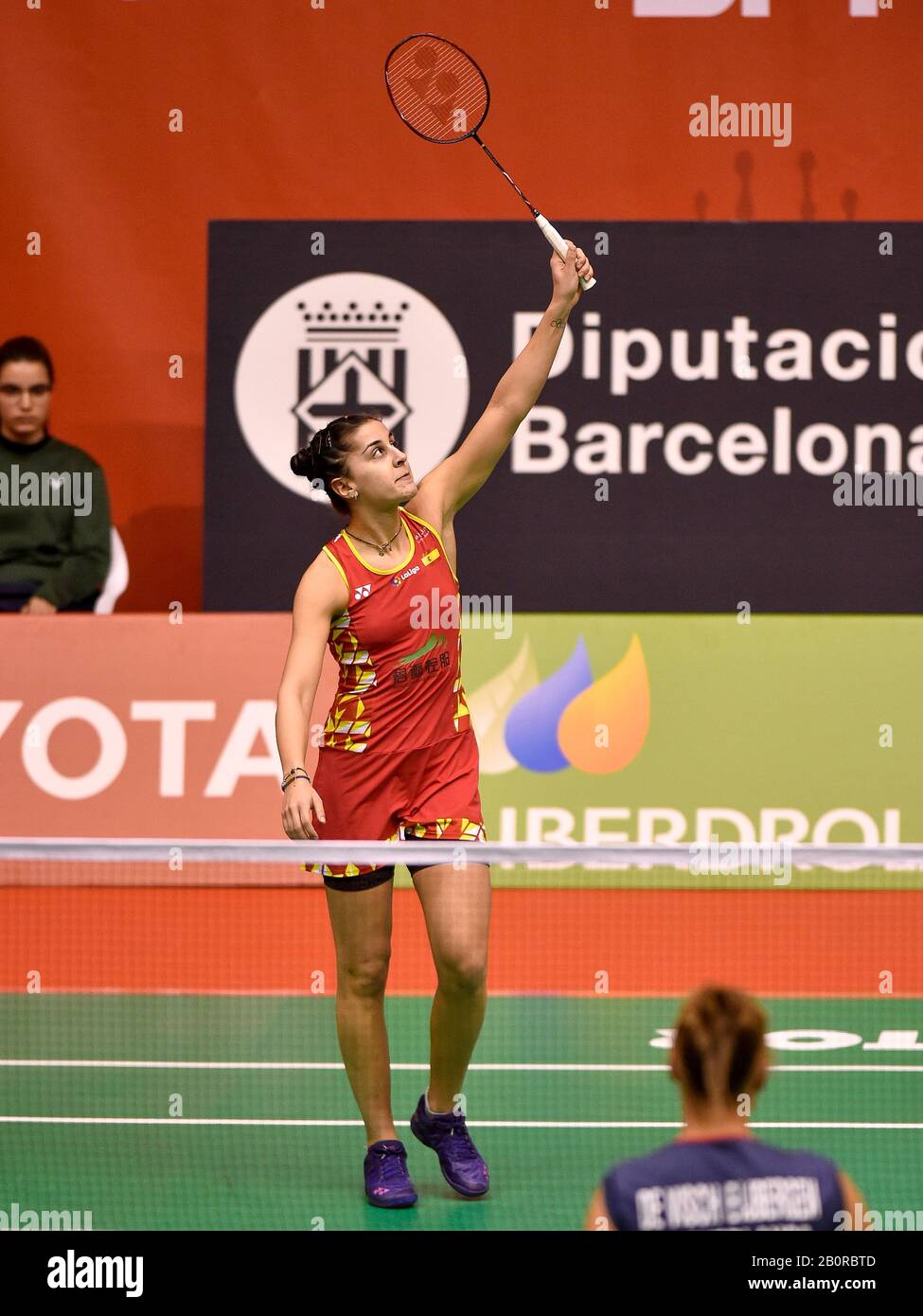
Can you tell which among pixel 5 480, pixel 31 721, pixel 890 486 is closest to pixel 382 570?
pixel 31 721

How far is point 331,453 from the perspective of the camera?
15.6 feet

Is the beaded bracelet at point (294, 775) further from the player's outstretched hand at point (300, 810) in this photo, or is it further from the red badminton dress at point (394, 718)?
the red badminton dress at point (394, 718)

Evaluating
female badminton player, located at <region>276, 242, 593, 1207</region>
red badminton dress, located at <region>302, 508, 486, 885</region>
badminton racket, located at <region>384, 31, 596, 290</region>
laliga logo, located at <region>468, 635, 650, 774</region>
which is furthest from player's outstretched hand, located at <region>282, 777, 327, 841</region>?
laliga logo, located at <region>468, 635, 650, 774</region>

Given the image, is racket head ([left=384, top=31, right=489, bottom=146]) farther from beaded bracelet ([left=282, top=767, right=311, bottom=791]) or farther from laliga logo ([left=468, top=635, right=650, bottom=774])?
beaded bracelet ([left=282, top=767, right=311, bottom=791])

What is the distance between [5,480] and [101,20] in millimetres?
3855

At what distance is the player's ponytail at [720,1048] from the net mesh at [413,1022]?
118 centimetres

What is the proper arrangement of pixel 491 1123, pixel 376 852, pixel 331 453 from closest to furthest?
pixel 376 852 < pixel 331 453 < pixel 491 1123

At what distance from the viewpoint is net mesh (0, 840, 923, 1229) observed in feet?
15.3

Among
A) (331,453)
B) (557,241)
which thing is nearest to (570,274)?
(557,241)

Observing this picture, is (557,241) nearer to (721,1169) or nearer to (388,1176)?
(388,1176)

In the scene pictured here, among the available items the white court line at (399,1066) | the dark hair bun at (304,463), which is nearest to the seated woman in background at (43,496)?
the white court line at (399,1066)

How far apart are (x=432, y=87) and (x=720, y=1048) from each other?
5174 mm

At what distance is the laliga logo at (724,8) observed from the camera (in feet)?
37.2

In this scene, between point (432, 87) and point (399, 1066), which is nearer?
point (399, 1066)
